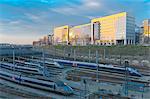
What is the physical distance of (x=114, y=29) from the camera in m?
64.0

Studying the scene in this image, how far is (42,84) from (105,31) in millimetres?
54187

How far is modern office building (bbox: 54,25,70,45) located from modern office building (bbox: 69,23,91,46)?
2006 millimetres

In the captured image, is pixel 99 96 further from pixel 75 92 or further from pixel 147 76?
pixel 147 76

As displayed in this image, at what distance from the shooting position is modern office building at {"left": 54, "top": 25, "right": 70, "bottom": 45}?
8767 centimetres

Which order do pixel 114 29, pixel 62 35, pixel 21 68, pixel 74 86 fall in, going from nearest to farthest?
pixel 74 86 → pixel 21 68 → pixel 114 29 → pixel 62 35

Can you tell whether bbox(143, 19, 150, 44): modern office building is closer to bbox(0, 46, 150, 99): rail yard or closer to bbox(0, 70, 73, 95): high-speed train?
bbox(0, 46, 150, 99): rail yard

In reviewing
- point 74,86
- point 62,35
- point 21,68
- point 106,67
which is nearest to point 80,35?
point 62,35

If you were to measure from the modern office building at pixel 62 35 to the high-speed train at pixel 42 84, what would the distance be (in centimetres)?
6694

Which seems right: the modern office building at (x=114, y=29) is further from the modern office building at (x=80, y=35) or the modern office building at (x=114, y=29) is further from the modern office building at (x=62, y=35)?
the modern office building at (x=62, y=35)

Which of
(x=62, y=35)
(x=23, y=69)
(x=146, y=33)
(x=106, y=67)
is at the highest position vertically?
(x=62, y=35)

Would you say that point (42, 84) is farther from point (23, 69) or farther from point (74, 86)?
point (23, 69)

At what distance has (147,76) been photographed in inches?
827

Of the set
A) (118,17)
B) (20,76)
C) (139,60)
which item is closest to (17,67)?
(20,76)

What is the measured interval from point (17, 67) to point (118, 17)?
143 ft
